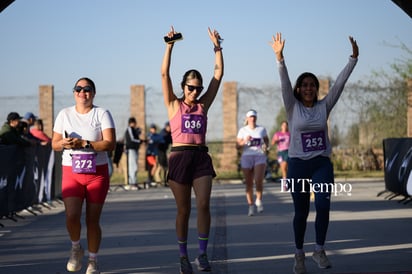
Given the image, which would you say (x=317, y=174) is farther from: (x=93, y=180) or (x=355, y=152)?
(x=355, y=152)

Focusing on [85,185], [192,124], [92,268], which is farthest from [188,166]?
[92,268]

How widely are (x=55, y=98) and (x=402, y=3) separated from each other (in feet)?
81.8

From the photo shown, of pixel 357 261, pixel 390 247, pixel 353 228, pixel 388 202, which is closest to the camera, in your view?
pixel 357 261

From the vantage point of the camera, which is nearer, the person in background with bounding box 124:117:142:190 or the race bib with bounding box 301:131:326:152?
the race bib with bounding box 301:131:326:152

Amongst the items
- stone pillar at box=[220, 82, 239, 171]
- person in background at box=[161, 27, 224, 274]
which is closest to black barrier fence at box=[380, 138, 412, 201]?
person in background at box=[161, 27, 224, 274]

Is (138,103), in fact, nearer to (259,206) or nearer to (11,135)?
(11,135)

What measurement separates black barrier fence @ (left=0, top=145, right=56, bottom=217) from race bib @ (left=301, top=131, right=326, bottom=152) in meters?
6.64

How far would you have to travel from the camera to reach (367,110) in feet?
106

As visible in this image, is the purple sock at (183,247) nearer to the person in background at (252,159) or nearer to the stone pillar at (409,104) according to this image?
the person in background at (252,159)

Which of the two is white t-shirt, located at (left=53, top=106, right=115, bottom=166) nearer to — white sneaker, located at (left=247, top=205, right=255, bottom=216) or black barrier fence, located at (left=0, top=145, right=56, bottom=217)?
black barrier fence, located at (left=0, top=145, right=56, bottom=217)

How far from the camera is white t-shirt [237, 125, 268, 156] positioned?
50.8 feet

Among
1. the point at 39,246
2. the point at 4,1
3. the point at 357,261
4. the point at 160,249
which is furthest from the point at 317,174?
the point at 39,246

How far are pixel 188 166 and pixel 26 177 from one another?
8081 mm

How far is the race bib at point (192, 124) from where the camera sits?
8.91m
